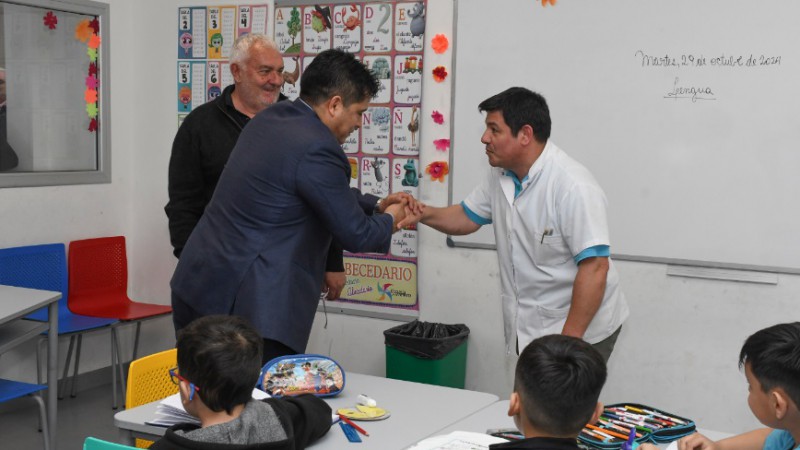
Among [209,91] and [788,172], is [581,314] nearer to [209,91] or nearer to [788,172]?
[788,172]

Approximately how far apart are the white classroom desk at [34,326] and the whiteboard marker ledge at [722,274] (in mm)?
2688

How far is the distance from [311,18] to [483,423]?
3.05 m

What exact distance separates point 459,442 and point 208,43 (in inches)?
143

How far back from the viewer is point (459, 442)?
7.14ft

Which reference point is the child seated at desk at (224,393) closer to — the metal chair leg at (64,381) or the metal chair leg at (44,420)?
the metal chair leg at (44,420)

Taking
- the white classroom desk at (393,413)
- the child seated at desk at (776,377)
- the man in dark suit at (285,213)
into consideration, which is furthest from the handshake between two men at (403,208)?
the child seated at desk at (776,377)

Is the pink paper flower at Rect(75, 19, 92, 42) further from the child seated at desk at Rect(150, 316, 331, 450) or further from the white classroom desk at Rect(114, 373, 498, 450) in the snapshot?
the child seated at desk at Rect(150, 316, 331, 450)

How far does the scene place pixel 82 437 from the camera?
4.44 metres

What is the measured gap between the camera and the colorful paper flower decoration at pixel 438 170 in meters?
4.58

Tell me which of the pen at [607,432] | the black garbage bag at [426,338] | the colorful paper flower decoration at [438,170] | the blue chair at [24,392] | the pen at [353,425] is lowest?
the blue chair at [24,392]

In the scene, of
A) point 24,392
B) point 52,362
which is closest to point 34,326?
point 52,362

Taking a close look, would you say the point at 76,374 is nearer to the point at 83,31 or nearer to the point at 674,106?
the point at 83,31

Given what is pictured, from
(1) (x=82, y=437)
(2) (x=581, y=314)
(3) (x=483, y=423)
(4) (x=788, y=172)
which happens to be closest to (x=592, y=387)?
(3) (x=483, y=423)

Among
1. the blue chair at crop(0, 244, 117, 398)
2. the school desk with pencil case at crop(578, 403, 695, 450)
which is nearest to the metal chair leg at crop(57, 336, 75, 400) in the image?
the blue chair at crop(0, 244, 117, 398)
